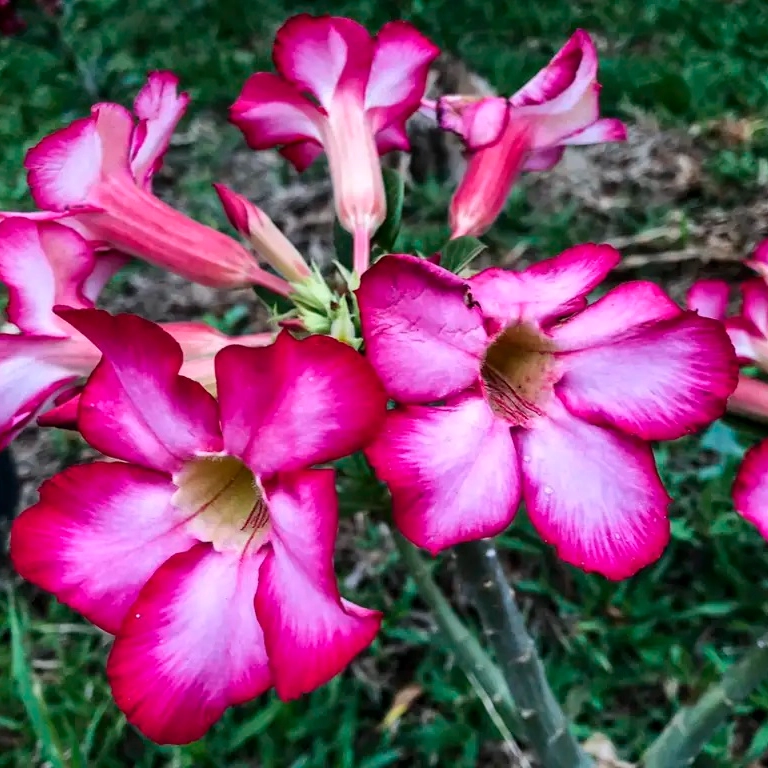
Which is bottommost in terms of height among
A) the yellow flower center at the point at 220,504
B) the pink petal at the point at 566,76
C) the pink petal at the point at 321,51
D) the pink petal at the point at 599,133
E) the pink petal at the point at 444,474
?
the yellow flower center at the point at 220,504

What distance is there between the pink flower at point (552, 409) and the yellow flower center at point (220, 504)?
0.10 m

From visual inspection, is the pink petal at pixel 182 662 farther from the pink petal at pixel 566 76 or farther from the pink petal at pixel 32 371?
the pink petal at pixel 566 76

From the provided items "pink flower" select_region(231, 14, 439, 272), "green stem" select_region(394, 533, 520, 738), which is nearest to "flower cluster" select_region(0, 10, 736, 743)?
"pink flower" select_region(231, 14, 439, 272)

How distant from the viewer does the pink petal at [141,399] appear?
405 millimetres

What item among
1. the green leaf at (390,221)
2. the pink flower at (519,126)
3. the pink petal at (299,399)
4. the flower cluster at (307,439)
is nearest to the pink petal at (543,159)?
the pink flower at (519,126)

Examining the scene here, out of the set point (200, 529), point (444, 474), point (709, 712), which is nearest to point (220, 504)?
point (200, 529)

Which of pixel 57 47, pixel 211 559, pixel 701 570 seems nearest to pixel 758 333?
pixel 211 559

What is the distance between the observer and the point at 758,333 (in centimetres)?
57

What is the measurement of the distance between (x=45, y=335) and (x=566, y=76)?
363mm

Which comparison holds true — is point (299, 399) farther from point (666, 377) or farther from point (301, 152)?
point (301, 152)

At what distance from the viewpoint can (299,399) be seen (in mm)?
394

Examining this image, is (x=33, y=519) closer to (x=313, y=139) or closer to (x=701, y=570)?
(x=313, y=139)

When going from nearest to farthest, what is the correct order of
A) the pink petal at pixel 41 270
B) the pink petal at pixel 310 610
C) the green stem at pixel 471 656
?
1. the pink petal at pixel 310 610
2. the pink petal at pixel 41 270
3. the green stem at pixel 471 656

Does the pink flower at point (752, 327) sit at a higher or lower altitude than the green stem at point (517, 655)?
higher
